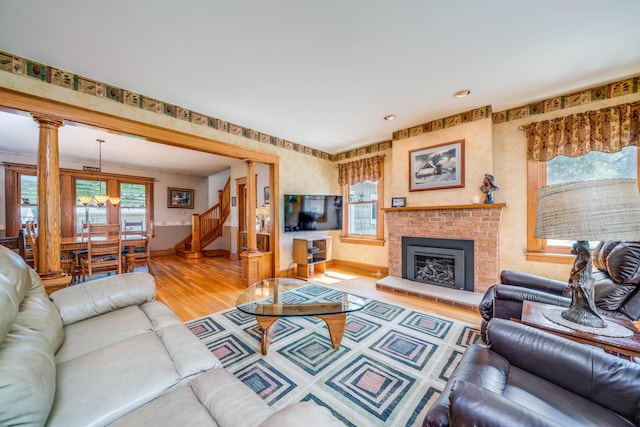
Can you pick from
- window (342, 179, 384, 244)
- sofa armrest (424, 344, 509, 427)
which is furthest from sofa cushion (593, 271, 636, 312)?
window (342, 179, 384, 244)

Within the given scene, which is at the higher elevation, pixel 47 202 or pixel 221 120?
pixel 221 120

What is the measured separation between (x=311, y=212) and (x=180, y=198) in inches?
194

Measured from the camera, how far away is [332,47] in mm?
2023

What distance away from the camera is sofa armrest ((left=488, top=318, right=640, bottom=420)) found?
92 cm

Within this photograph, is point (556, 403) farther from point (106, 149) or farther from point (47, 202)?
point (106, 149)

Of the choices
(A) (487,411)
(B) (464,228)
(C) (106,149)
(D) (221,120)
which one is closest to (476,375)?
(A) (487,411)

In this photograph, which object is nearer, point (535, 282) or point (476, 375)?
point (476, 375)

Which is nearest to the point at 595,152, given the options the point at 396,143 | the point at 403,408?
the point at 396,143

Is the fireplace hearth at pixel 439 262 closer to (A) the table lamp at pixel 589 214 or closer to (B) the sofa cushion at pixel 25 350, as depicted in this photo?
(A) the table lamp at pixel 589 214

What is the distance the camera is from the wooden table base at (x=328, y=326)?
6.50 feet

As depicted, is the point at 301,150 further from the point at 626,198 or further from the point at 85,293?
the point at 626,198

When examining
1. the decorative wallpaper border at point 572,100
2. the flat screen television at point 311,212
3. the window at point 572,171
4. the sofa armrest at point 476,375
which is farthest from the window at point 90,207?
the window at point 572,171

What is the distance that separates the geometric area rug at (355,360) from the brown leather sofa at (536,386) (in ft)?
1.93

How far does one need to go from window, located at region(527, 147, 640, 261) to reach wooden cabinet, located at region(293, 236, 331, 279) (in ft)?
10.2
